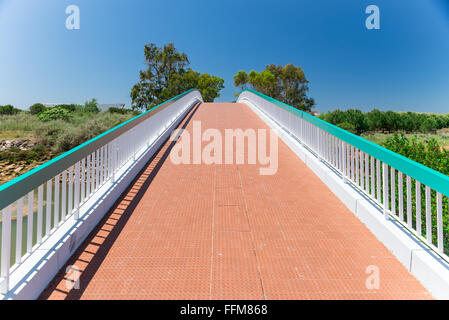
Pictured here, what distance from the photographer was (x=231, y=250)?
3.47 metres

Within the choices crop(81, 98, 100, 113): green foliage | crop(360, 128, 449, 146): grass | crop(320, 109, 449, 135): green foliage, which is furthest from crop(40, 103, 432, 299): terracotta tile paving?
crop(81, 98, 100, 113): green foliage

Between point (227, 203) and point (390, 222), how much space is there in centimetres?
233

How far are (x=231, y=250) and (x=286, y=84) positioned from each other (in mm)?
69288

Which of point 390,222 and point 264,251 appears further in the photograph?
point 390,222

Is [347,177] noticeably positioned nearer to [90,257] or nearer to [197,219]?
[197,219]

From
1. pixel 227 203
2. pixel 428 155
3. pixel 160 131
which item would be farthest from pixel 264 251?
pixel 428 155

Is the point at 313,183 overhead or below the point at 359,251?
overhead

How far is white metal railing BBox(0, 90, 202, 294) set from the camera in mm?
2576

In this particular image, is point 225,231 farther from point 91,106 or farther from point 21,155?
point 91,106

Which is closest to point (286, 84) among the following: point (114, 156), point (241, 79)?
point (241, 79)

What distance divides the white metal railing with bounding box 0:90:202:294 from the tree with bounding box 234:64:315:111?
6098cm

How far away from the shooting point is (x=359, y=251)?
3475mm

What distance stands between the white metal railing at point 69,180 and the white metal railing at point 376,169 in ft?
11.7
